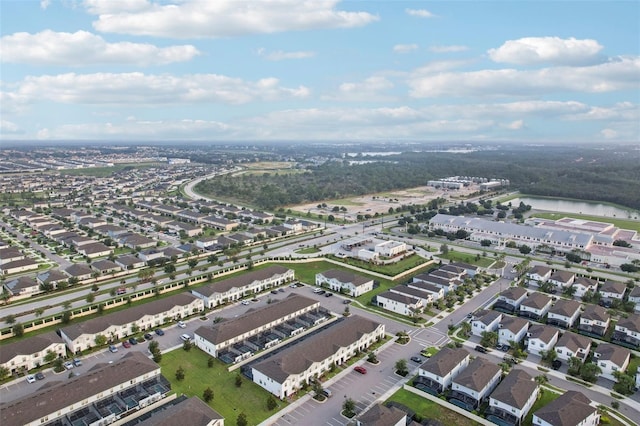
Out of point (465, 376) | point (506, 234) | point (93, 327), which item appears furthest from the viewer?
point (506, 234)

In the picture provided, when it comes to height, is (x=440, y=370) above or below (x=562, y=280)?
below

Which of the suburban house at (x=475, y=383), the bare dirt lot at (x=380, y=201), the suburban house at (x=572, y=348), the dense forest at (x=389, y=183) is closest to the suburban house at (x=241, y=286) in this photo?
the suburban house at (x=475, y=383)

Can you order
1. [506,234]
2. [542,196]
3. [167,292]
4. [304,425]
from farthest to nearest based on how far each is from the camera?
1. [542,196]
2. [506,234]
3. [167,292]
4. [304,425]

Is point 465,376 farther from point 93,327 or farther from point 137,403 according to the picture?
point 93,327

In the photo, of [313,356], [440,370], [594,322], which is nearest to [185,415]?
[313,356]

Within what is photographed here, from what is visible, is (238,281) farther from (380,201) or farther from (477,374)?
(380,201)

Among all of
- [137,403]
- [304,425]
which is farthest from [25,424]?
[304,425]

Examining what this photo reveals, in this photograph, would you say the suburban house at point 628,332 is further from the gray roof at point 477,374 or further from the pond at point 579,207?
the pond at point 579,207
